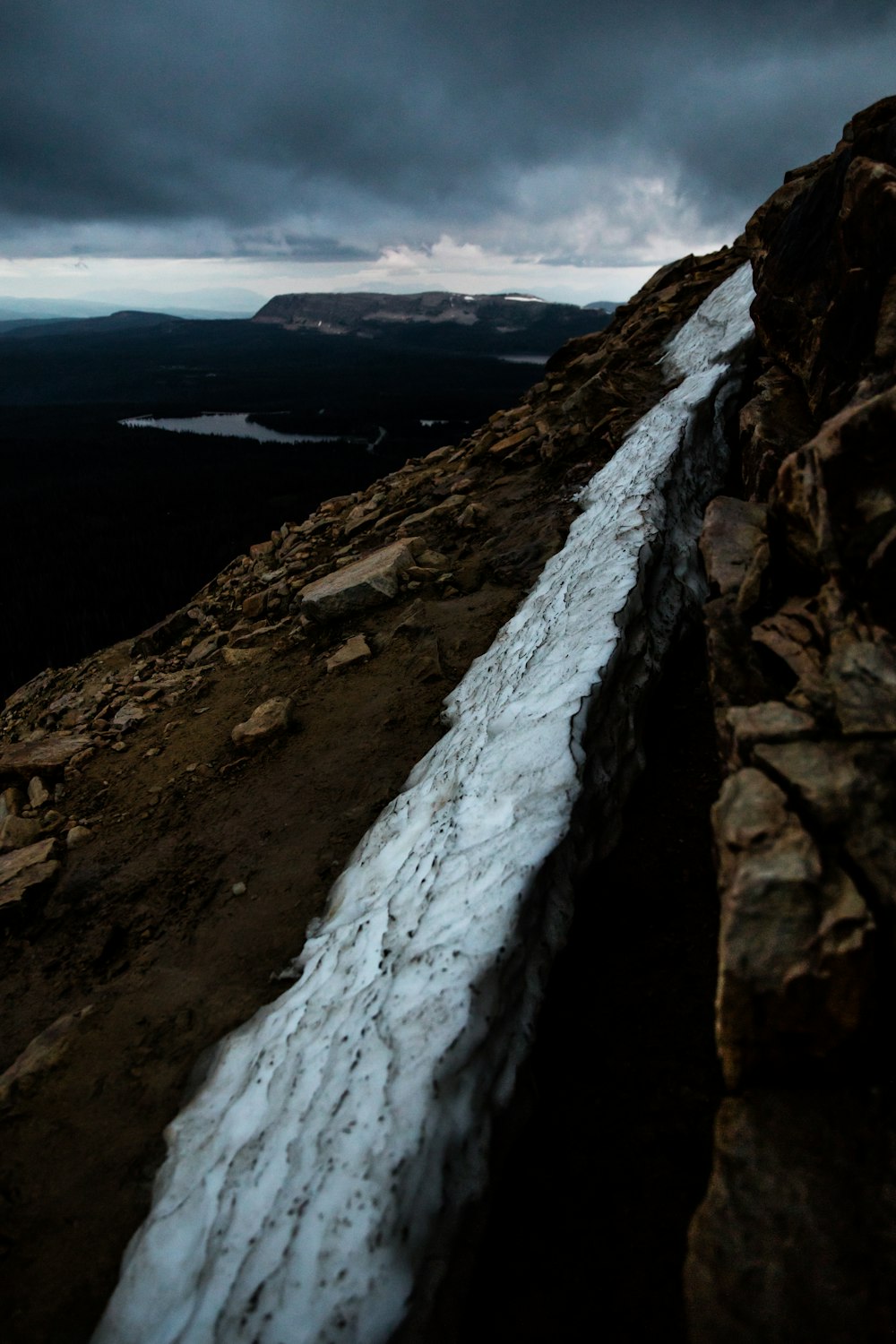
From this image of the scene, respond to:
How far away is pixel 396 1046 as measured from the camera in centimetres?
395

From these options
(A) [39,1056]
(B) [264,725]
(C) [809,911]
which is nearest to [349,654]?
(B) [264,725]

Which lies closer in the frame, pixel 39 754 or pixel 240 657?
pixel 39 754

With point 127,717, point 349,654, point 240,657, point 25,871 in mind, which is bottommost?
point 25,871

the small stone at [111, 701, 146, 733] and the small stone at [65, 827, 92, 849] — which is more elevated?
the small stone at [111, 701, 146, 733]

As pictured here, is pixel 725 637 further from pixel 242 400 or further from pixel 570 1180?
pixel 242 400

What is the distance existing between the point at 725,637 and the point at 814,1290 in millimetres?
3390

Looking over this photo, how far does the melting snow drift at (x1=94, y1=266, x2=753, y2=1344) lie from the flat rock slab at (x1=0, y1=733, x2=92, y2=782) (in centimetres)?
627

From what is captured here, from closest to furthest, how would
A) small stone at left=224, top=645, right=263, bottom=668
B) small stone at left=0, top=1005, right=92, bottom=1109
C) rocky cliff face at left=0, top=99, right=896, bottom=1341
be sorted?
rocky cliff face at left=0, top=99, right=896, bottom=1341 < small stone at left=0, top=1005, right=92, bottom=1109 < small stone at left=224, top=645, right=263, bottom=668

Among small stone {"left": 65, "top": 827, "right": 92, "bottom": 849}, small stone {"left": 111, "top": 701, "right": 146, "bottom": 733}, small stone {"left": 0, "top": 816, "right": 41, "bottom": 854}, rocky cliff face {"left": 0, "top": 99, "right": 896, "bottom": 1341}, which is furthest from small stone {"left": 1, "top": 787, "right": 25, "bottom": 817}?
small stone {"left": 111, "top": 701, "right": 146, "bottom": 733}

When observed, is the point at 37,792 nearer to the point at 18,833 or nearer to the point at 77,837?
the point at 18,833

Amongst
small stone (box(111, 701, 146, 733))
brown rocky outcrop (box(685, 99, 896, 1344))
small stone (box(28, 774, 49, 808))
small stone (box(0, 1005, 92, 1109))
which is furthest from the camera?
small stone (box(111, 701, 146, 733))

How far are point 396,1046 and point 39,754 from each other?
8861 mm

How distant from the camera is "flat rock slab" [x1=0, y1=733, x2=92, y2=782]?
10.0 meters

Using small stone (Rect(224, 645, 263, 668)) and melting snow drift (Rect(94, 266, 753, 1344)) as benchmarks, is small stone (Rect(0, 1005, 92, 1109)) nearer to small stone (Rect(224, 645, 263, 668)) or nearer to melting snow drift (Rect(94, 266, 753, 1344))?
melting snow drift (Rect(94, 266, 753, 1344))
